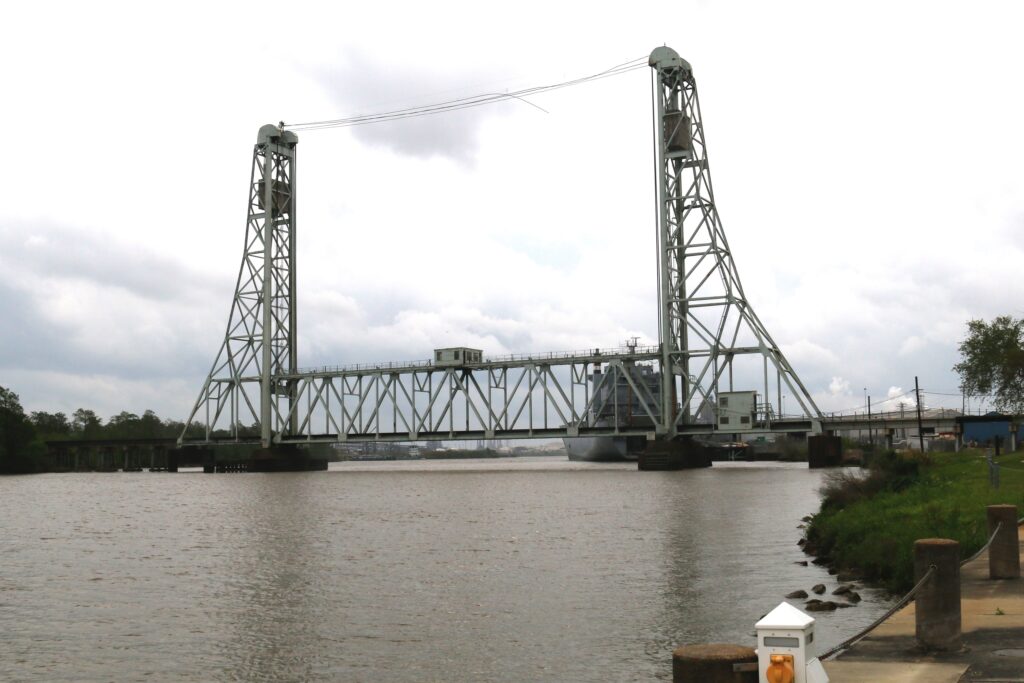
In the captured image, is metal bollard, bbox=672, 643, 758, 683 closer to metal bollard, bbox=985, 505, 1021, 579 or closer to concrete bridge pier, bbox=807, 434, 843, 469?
metal bollard, bbox=985, 505, 1021, 579

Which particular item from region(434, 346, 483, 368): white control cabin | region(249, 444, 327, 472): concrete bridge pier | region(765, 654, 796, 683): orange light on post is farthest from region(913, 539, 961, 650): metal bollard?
region(249, 444, 327, 472): concrete bridge pier

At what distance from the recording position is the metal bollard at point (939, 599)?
1098cm

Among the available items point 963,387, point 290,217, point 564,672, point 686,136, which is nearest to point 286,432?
point 290,217

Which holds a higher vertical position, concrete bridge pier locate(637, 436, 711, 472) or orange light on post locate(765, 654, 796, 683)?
orange light on post locate(765, 654, 796, 683)

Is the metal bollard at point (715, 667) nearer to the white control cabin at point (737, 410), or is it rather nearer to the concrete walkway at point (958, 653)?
the concrete walkway at point (958, 653)

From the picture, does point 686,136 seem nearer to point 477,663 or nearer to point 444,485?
point 444,485

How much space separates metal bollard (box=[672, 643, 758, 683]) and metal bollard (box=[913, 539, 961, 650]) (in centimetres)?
348

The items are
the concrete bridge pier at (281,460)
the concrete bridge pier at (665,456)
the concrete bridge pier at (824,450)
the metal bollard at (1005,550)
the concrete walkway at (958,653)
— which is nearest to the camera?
the concrete walkway at (958,653)

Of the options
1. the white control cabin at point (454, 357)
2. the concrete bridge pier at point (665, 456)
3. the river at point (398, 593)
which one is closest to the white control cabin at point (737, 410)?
the concrete bridge pier at point (665, 456)

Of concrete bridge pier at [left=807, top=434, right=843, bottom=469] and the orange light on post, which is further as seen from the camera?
concrete bridge pier at [left=807, top=434, right=843, bottom=469]

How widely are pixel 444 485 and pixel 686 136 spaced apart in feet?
138

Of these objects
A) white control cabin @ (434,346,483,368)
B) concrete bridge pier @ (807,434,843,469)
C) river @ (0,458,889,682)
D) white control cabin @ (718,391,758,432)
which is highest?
white control cabin @ (434,346,483,368)

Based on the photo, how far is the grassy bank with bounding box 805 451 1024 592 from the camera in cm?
2058

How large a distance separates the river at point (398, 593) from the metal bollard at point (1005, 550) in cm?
289
